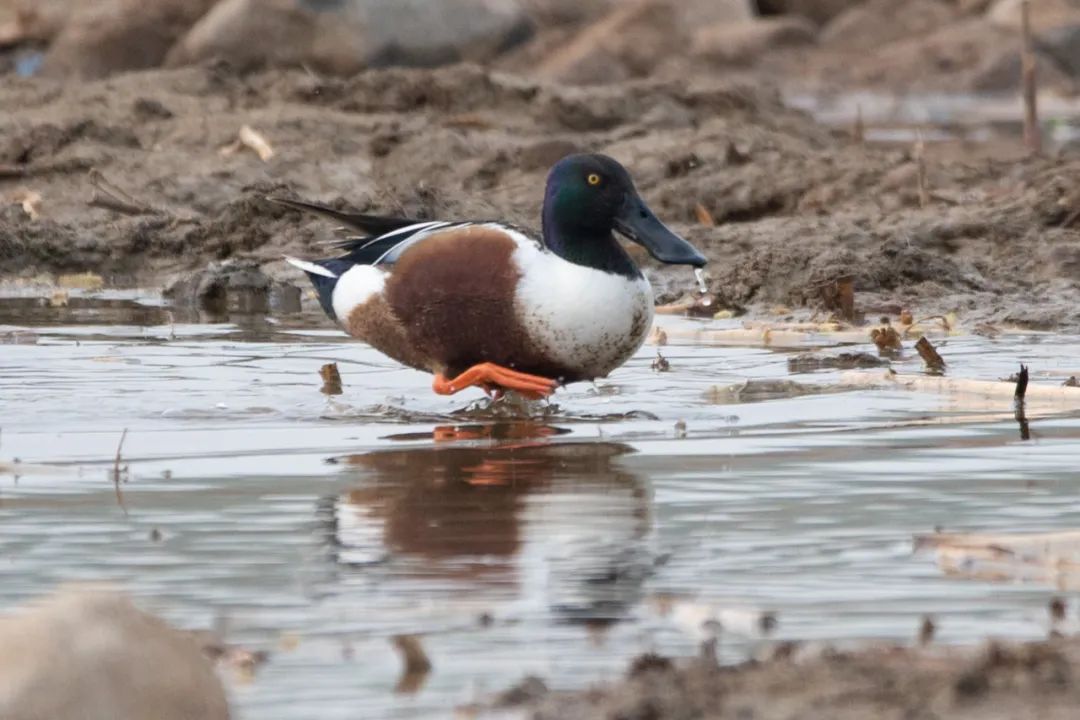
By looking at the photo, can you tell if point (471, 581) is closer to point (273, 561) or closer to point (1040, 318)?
point (273, 561)

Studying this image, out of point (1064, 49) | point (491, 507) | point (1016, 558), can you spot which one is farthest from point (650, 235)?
point (1064, 49)

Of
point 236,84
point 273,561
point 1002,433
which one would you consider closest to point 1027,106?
point 236,84

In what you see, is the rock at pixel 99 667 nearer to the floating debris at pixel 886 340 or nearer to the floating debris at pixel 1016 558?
the floating debris at pixel 1016 558

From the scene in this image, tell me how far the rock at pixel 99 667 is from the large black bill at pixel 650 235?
13.2 feet

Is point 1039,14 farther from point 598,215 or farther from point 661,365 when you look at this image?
point 598,215

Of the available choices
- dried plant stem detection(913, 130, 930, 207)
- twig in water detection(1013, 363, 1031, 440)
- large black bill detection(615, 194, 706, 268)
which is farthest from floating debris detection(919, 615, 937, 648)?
dried plant stem detection(913, 130, 930, 207)

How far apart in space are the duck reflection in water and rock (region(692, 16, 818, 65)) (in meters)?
19.0

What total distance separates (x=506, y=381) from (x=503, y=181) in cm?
550

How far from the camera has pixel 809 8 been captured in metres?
28.1

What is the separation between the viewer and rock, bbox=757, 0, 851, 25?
91.9ft

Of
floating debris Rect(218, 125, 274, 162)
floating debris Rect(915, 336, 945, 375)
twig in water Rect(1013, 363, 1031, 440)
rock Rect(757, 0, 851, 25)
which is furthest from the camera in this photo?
rock Rect(757, 0, 851, 25)

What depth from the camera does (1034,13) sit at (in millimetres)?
25938

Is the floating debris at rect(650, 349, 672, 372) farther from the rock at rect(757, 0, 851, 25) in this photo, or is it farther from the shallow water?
the rock at rect(757, 0, 851, 25)

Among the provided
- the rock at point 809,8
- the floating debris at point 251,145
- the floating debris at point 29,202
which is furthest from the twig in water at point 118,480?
the rock at point 809,8
